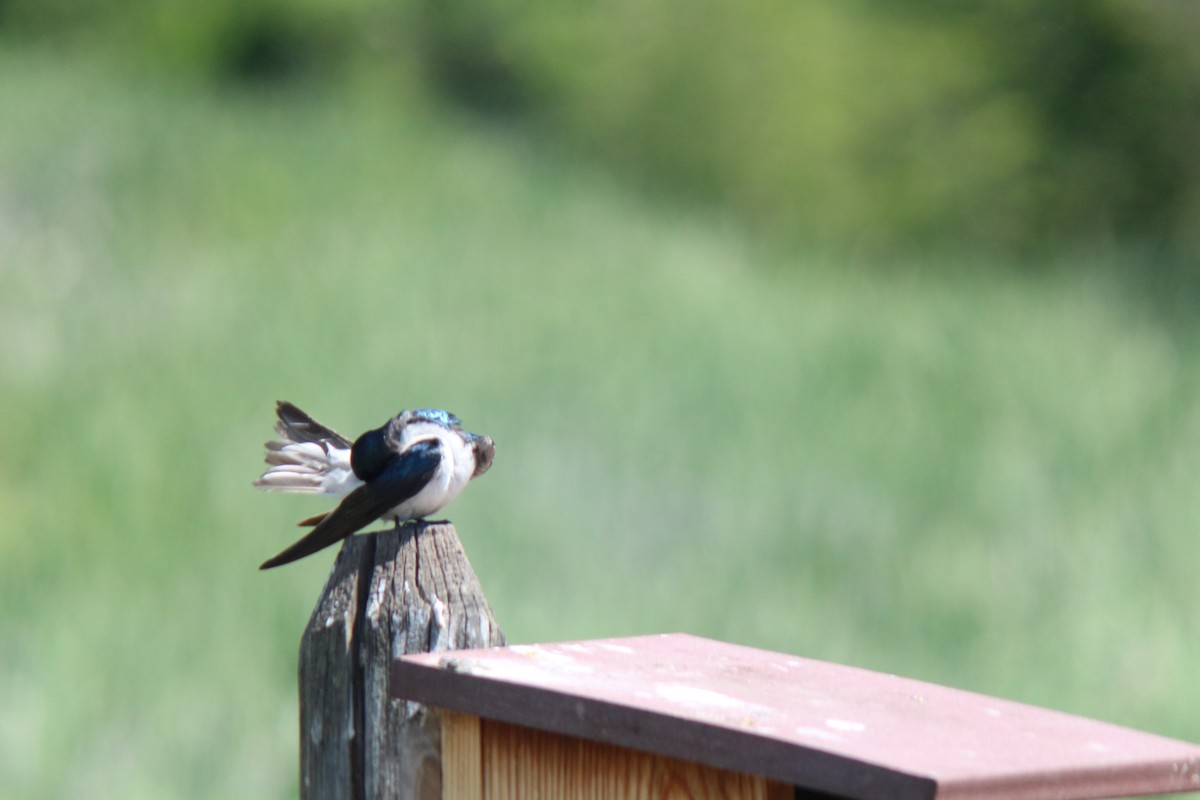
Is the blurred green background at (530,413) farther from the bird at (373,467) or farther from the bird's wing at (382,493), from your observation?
the bird's wing at (382,493)

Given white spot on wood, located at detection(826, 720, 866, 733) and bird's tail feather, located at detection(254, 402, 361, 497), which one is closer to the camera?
white spot on wood, located at detection(826, 720, 866, 733)

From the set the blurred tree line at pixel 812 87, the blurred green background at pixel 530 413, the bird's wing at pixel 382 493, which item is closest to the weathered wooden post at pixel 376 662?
the bird's wing at pixel 382 493

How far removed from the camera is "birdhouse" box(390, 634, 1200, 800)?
1.15 metres

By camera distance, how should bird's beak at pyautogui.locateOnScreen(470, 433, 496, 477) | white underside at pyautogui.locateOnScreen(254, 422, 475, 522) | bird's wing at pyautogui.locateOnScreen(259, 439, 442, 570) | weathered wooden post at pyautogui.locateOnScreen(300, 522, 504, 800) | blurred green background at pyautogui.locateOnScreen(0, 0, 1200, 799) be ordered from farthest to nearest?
blurred green background at pyautogui.locateOnScreen(0, 0, 1200, 799)
bird's beak at pyautogui.locateOnScreen(470, 433, 496, 477)
white underside at pyautogui.locateOnScreen(254, 422, 475, 522)
bird's wing at pyautogui.locateOnScreen(259, 439, 442, 570)
weathered wooden post at pyautogui.locateOnScreen(300, 522, 504, 800)

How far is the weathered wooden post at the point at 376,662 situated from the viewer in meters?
1.47

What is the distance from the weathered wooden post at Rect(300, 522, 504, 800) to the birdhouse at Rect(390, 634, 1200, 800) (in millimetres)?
34

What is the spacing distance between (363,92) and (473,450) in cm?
1351

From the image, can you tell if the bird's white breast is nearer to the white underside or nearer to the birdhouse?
the white underside

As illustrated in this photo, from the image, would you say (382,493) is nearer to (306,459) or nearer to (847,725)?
(306,459)

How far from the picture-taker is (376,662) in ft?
4.81

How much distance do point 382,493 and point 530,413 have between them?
17.3ft

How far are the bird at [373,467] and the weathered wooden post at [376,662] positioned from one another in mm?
119

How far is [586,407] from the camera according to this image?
706 centimetres

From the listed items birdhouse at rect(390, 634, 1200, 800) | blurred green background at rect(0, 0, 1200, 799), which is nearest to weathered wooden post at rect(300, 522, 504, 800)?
birdhouse at rect(390, 634, 1200, 800)
